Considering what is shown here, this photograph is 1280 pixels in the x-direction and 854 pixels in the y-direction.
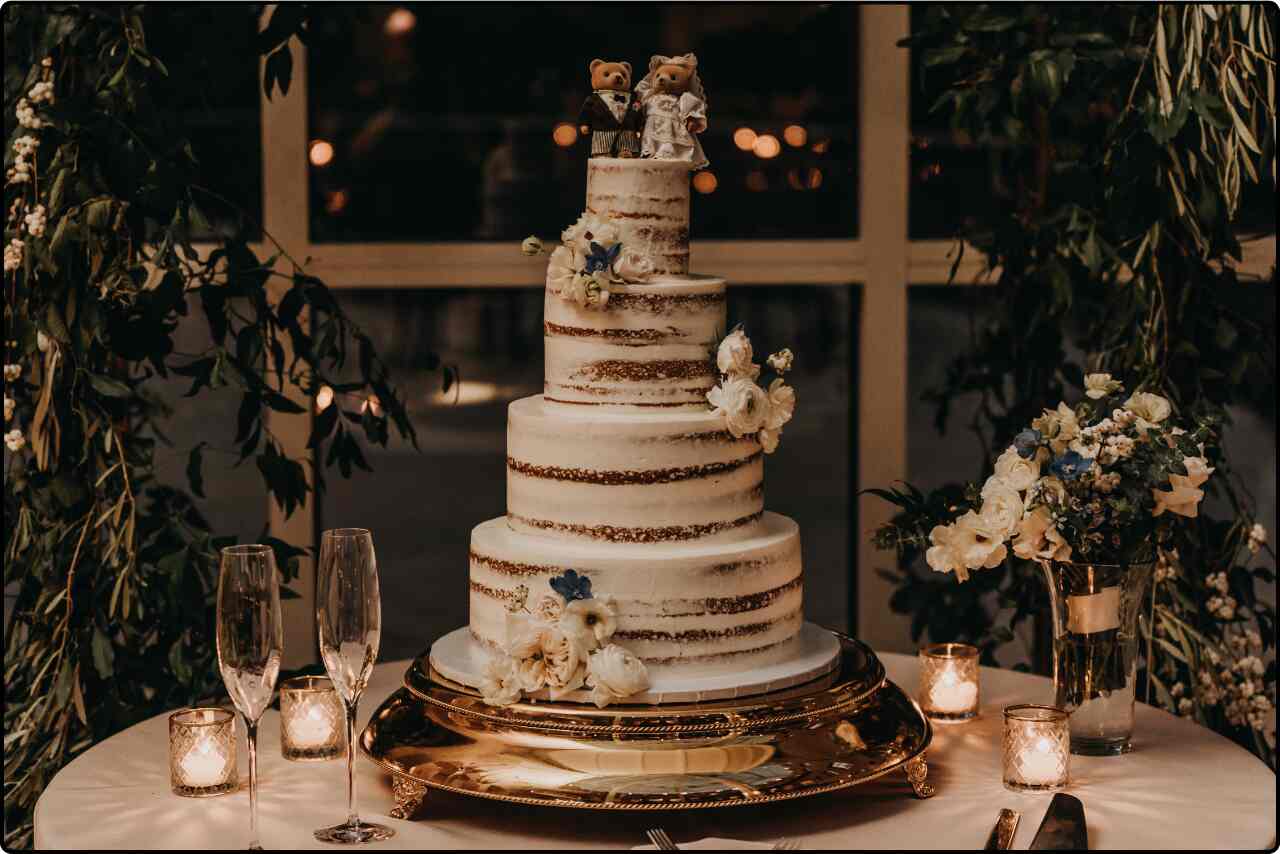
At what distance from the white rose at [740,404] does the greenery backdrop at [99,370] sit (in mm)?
960

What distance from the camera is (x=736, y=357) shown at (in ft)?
7.82

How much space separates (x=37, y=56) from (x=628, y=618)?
62.5 inches

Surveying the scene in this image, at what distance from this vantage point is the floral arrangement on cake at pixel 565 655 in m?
2.26

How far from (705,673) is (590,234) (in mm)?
658

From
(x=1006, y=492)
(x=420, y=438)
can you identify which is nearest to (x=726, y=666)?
(x=1006, y=492)

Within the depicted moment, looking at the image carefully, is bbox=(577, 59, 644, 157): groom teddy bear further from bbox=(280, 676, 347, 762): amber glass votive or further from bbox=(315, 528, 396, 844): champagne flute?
bbox=(280, 676, 347, 762): amber glass votive

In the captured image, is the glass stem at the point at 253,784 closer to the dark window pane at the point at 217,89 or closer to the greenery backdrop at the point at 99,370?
the greenery backdrop at the point at 99,370

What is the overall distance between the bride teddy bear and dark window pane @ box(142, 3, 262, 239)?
58.6 inches

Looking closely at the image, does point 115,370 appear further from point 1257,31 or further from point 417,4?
point 1257,31

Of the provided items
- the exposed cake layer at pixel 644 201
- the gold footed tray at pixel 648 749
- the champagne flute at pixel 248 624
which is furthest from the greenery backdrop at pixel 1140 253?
the champagne flute at pixel 248 624

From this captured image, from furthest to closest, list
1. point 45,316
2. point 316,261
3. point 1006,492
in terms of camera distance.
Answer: point 316,261
point 45,316
point 1006,492

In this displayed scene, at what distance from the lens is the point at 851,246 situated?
157 inches

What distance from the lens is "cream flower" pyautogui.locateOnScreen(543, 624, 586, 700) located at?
7.43 feet

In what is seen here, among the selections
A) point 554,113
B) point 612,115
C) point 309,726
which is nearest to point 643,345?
point 612,115
